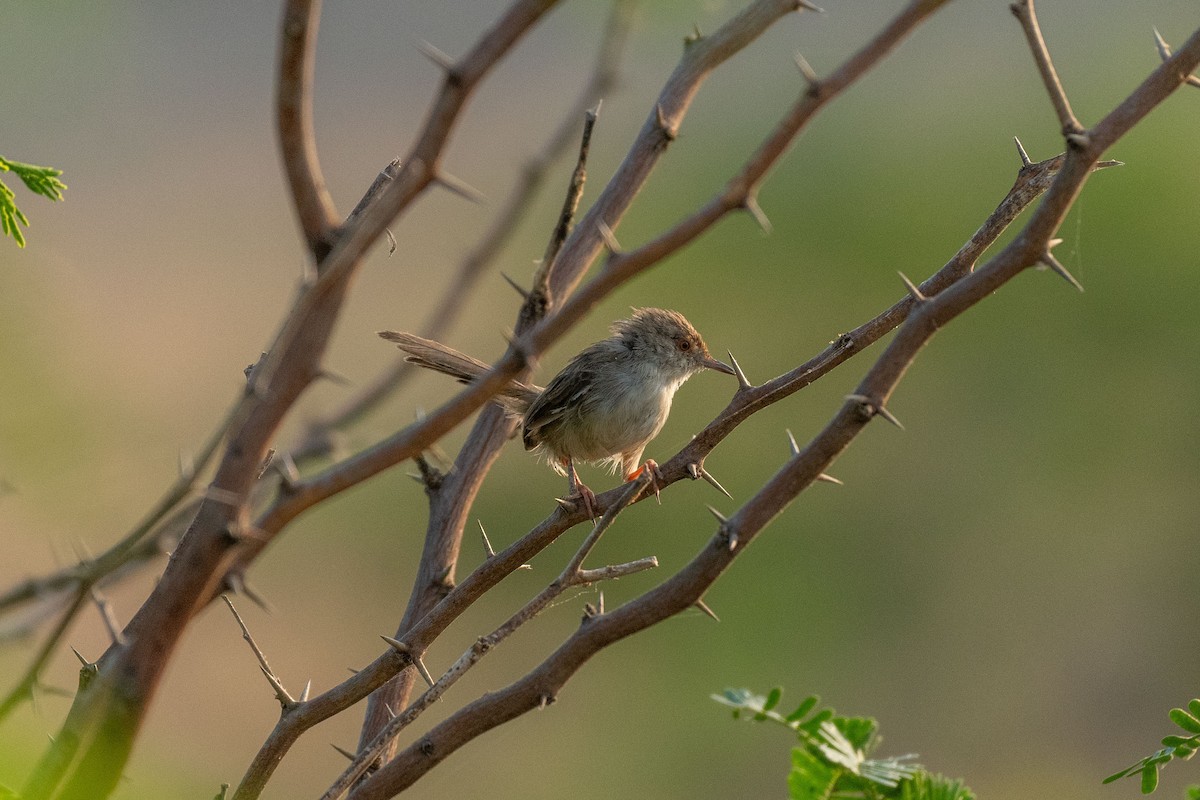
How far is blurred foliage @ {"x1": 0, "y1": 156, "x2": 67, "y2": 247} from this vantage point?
222 centimetres

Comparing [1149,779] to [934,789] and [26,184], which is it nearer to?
[934,789]

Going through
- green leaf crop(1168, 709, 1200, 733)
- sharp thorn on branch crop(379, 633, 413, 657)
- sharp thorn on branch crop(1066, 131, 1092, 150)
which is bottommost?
green leaf crop(1168, 709, 1200, 733)

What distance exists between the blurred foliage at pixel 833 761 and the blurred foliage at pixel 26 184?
1590 millimetres

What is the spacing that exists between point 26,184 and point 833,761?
183 centimetres

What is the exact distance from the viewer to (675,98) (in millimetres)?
2807

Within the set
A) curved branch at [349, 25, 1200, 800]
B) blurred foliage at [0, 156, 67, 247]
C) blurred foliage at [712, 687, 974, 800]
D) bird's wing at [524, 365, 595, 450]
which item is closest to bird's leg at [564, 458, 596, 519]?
bird's wing at [524, 365, 595, 450]

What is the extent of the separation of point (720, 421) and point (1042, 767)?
8.34 m

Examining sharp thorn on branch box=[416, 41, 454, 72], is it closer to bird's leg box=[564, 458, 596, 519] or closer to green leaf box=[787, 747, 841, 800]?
green leaf box=[787, 747, 841, 800]

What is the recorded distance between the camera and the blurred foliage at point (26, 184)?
2.22 m

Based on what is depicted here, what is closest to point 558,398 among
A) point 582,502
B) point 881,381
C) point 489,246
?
point 582,502

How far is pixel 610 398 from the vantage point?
15.0 ft

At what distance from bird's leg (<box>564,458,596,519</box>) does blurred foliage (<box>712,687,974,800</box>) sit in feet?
3.35

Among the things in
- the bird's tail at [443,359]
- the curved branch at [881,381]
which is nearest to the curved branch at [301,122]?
the curved branch at [881,381]

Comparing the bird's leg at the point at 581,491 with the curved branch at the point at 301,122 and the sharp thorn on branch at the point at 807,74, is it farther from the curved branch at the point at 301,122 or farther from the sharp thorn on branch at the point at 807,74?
the curved branch at the point at 301,122
